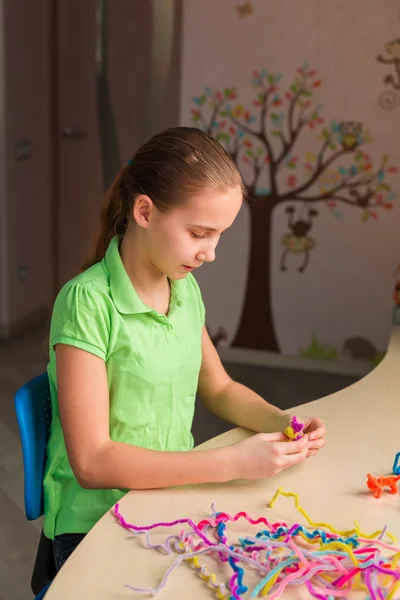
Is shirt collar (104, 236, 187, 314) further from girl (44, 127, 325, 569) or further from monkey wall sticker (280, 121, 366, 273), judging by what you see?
monkey wall sticker (280, 121, 366, 273)

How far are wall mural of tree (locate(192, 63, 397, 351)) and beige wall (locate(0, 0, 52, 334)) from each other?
919 mm

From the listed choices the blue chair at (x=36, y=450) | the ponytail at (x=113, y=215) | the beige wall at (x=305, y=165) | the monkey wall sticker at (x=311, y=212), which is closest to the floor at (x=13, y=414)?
the beige wall at (x=305, y=165)

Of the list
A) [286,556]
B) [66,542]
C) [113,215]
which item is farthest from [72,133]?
[286,556]

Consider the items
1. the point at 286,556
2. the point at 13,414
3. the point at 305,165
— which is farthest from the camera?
the point at 305,165

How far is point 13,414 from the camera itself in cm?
321

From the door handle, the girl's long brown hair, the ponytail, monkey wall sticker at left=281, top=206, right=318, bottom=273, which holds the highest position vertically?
the girl's long brown hair

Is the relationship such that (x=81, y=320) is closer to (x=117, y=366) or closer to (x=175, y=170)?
(x=117, y=366)

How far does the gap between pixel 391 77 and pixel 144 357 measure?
8.36ft

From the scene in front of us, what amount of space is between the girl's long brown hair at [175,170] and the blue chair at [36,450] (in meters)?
0.36

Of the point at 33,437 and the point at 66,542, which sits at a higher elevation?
the point at 33,437

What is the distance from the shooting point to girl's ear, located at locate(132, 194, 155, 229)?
1.30 meters

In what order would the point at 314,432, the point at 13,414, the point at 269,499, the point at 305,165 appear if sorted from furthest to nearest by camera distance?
the point at 305,165
the point at 13,414
the point at 314,432
the point at 269,499

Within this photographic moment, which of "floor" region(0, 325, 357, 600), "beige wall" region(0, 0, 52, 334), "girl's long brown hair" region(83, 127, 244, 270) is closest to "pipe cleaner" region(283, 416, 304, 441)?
"girl's long brown hair" region(83, 127, 244, 270)

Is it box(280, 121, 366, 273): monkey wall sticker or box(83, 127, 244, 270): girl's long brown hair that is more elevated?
box(83, 127, 244, 270): girl's long brown hair
